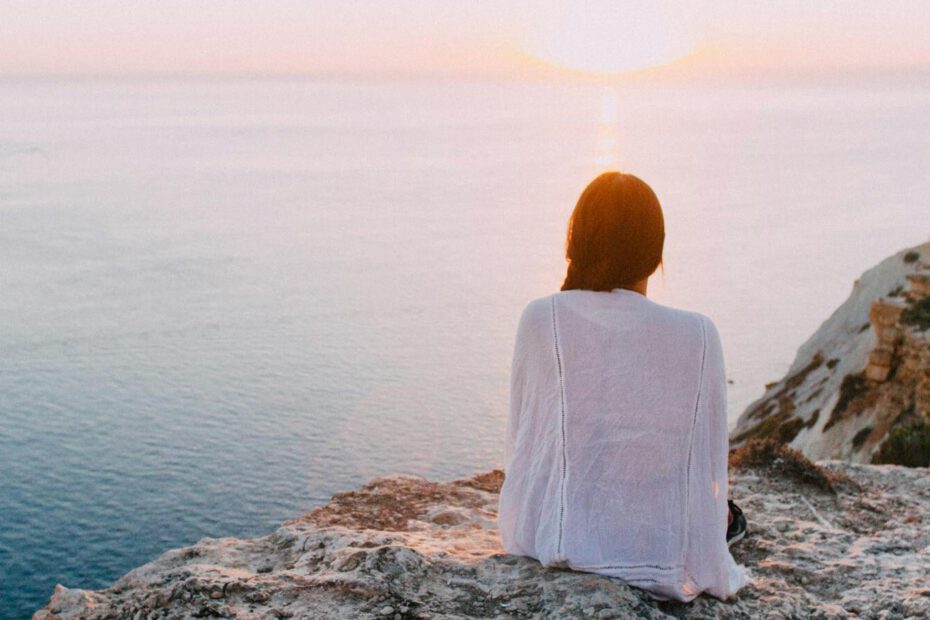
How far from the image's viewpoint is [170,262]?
101500mm

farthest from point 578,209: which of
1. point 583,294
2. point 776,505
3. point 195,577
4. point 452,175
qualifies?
point 452,175

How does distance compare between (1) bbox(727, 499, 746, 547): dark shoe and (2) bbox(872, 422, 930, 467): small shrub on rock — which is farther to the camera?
(2) bbox(872, 422, 930, 467): small shrub on rock

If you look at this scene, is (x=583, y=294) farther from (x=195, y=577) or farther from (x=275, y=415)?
(x=275, y=415)

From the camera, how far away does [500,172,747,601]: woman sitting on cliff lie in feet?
19.9

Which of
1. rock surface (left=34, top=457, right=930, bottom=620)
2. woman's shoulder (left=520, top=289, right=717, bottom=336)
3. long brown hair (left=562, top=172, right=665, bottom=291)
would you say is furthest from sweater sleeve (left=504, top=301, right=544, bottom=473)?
rock surface (left=34, top=457, right=930, bottom=620)

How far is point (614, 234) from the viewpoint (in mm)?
5934

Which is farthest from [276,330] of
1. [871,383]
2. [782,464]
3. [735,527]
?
[735,527]

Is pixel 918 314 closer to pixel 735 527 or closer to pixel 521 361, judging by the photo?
pixel 735 527

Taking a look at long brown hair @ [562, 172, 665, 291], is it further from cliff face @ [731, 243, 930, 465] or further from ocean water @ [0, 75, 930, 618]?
ocean water @ [0, 75, 930, 618]

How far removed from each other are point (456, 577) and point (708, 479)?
1.80m

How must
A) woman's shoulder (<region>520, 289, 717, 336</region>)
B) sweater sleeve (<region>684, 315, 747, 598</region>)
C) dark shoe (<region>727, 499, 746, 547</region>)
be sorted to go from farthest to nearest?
1. dark shoe (<region>727, 499, 746, 547</region>)
2. sweater sleeve (<region>684, 315, 747, 598</region>)
3. woman's shoulder (<region>520, 289, 717, 336</region>)

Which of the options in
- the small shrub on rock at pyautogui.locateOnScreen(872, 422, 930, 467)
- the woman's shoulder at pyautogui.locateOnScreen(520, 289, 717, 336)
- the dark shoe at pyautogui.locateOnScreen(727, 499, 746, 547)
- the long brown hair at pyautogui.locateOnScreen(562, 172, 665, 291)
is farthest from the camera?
the small shrub on rock at pyautogui.locateOnScreen(872, 422, 930, 467)

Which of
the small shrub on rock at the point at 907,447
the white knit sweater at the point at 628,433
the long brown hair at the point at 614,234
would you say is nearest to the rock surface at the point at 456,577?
the white knit sweater at the point at 628,433

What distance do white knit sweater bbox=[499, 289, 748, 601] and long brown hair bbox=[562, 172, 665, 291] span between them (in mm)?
127
